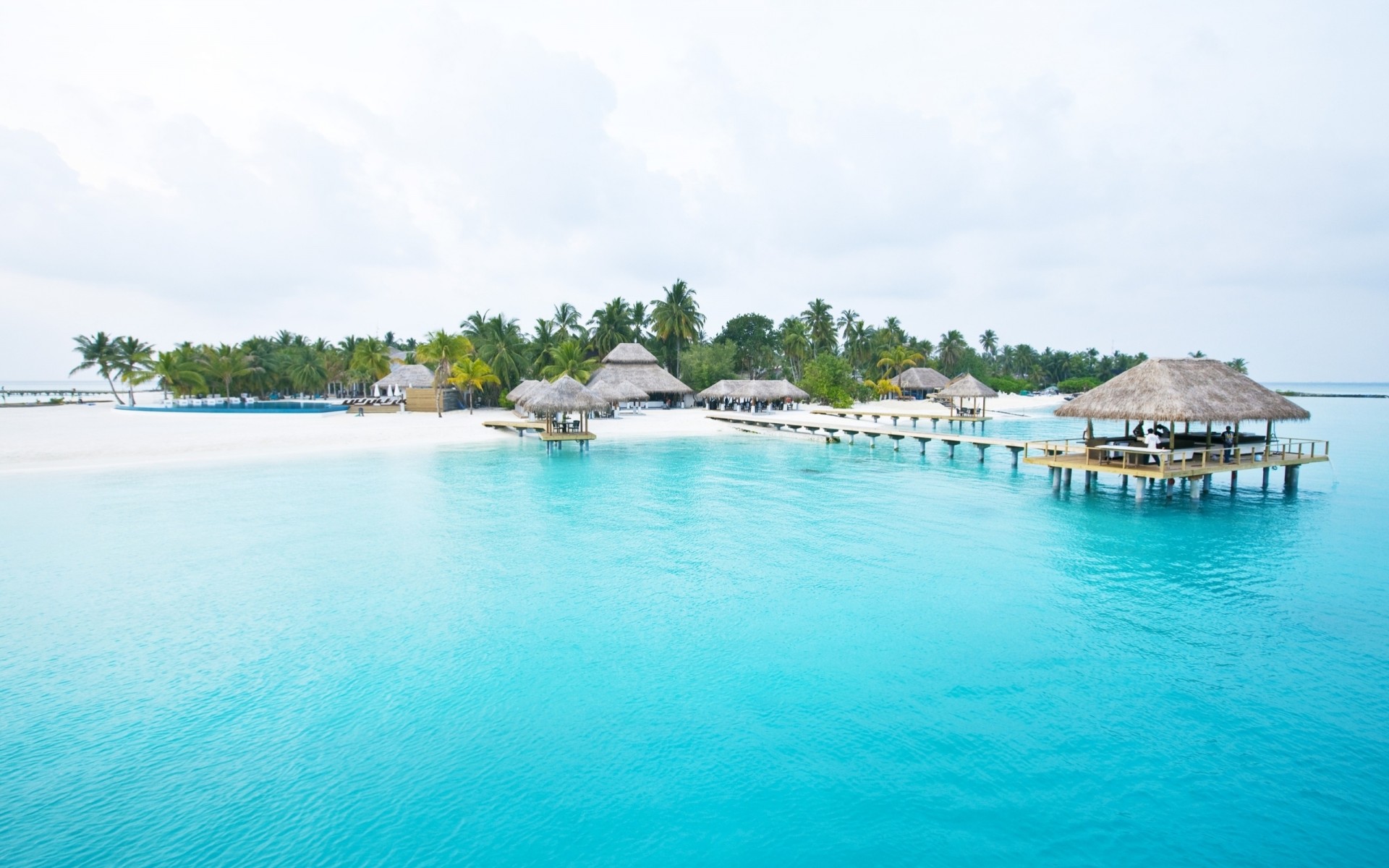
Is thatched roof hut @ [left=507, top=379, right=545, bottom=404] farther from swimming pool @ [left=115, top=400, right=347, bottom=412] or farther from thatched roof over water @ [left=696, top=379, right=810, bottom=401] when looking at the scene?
swimming pool @ [left=115, top=400, right=347, bottom=412]

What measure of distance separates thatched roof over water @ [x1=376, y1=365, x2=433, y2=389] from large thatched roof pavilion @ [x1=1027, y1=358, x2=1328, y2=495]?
42992 mm

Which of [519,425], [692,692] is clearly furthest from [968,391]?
[692,692]

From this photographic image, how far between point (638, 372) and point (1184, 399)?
36289 mm

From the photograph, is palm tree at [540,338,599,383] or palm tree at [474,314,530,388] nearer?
palm tree at [540,338,599,383]

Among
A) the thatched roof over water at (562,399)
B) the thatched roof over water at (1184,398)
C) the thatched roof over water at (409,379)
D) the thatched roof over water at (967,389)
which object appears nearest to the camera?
the thatched roof over water at (1184,398)

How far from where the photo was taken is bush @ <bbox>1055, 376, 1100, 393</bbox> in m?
81.2

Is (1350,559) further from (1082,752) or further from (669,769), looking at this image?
(669,769)

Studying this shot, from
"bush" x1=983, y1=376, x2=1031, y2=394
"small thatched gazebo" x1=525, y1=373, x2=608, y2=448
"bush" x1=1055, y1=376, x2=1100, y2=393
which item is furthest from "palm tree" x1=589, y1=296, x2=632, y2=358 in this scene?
"bush" x1=1055, y1=376, x2=1100, y2=393

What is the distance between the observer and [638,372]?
49.4m

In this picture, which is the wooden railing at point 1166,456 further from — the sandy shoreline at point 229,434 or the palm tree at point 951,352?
the palm tree at point 951,352

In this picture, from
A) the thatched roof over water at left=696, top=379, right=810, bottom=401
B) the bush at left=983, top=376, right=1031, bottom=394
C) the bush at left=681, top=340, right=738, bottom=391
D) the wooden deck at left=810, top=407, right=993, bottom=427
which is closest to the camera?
the wooden deck at left=810, top=407, right=993, bottom=427

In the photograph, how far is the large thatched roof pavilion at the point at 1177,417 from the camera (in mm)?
17375

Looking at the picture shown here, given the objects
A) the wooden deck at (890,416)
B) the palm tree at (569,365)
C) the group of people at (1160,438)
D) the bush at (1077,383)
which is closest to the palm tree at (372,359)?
the palm tree at (569,365)

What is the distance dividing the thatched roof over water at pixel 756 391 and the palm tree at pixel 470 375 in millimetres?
15451
